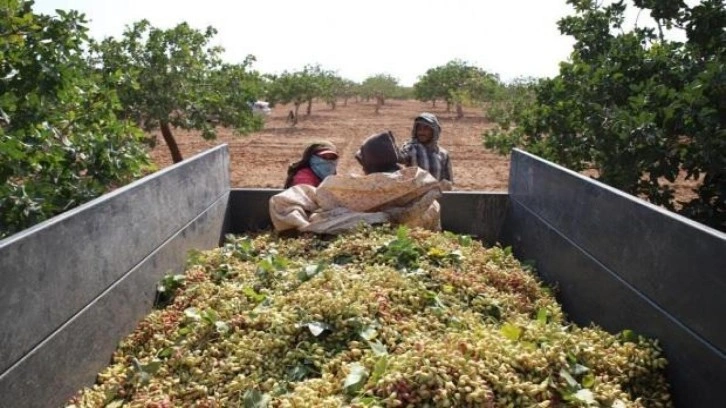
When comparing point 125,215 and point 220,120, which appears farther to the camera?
point 220,120

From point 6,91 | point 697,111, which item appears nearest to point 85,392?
point 6,91

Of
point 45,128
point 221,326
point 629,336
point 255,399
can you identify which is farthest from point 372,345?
point 45,128

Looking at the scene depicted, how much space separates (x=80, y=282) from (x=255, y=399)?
0.85 m

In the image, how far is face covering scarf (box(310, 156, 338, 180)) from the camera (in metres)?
4.80

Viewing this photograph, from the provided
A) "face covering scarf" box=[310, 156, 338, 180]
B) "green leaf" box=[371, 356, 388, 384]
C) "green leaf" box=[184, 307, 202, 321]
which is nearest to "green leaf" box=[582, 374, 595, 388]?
"green leaf" box=[371, 356, 388, 384]

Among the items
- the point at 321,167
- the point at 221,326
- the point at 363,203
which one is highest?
the point at 321,167

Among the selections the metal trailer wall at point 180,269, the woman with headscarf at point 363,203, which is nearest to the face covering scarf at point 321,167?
the woman with headscarf at point 363,203

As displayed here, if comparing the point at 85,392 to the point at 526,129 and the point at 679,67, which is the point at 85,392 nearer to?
the point at 679,67

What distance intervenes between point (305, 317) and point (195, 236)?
1.55 metres

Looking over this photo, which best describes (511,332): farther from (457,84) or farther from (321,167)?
(457,84)

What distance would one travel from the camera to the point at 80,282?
7.23 feet

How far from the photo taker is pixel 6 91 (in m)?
3.80

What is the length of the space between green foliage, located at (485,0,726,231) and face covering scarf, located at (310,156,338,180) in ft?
7.79

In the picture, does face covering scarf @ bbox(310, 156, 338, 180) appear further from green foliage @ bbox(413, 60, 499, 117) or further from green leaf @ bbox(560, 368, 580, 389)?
green foliage @ bbox(413, 60, 499, 117)
